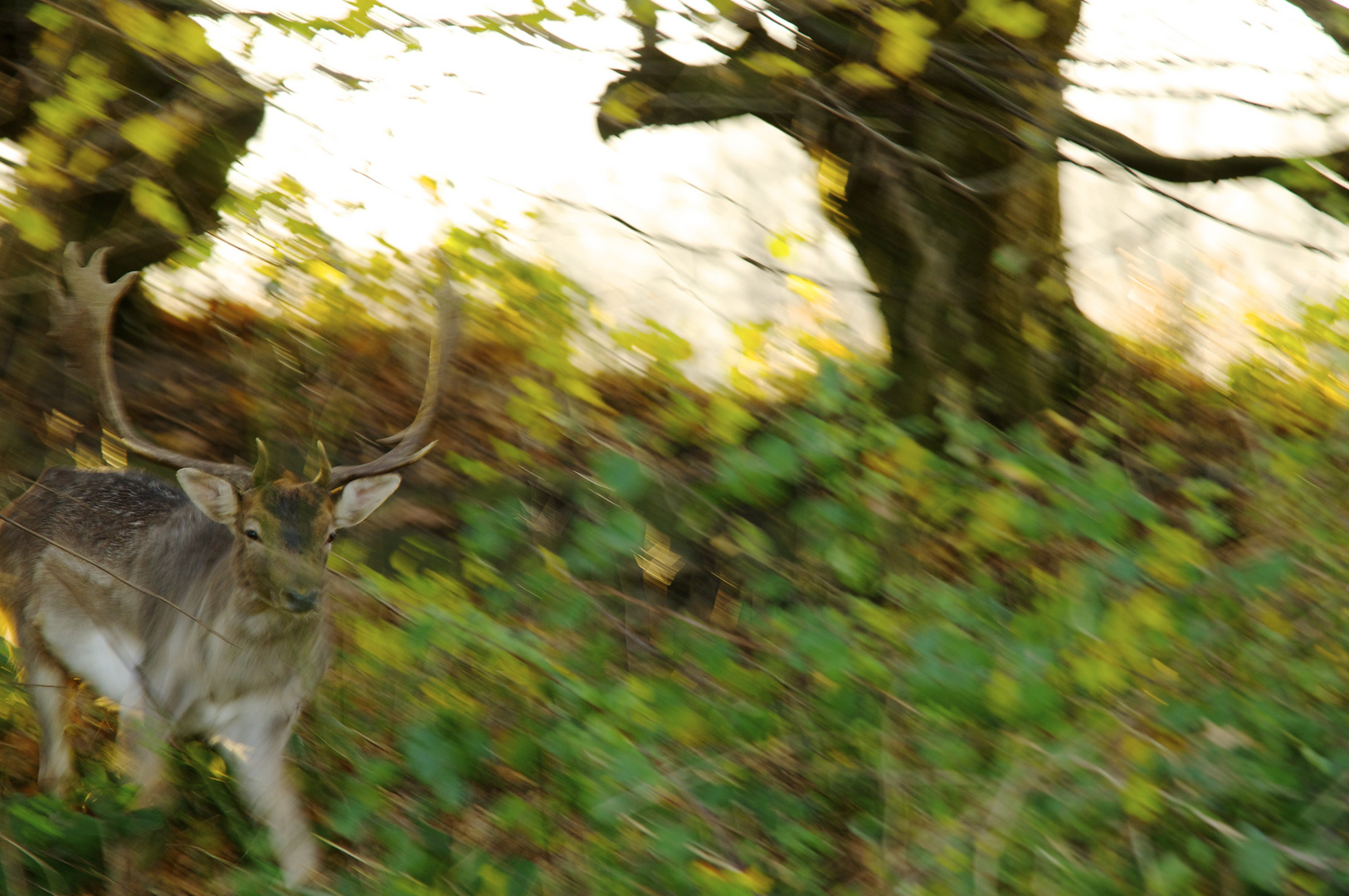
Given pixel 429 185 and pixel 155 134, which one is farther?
pixel 429 185

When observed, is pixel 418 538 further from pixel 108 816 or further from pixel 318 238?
pixel 108 816

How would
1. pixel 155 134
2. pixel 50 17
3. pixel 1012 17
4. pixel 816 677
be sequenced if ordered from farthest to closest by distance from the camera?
pixel 816 677 → pixel 1012 17 → pixel 50 17 → pixel 155 134

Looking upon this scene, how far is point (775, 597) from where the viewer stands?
5043mm

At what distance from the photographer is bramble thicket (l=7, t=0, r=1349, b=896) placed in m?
3.63

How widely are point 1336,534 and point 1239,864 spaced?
192 centimetres

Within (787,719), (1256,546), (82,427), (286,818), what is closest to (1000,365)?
(1256,546)

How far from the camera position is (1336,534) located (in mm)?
4512

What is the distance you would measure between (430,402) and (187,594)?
1497mm

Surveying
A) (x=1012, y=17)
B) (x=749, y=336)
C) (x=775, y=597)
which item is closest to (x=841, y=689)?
(x=775, y=597)

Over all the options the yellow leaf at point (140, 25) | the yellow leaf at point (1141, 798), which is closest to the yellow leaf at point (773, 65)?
the yellow leaf at point (140, 25)

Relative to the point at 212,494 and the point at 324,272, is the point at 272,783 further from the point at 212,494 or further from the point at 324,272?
the point at 324,272

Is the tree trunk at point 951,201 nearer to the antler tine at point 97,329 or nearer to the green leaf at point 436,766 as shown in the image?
the antler tine at point 97,329

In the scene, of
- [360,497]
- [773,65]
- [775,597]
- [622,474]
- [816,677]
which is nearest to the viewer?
[622,474]

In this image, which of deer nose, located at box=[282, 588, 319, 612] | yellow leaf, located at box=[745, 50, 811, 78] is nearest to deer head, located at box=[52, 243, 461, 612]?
deer nose, located at box=[282, 588, 319, 612]
